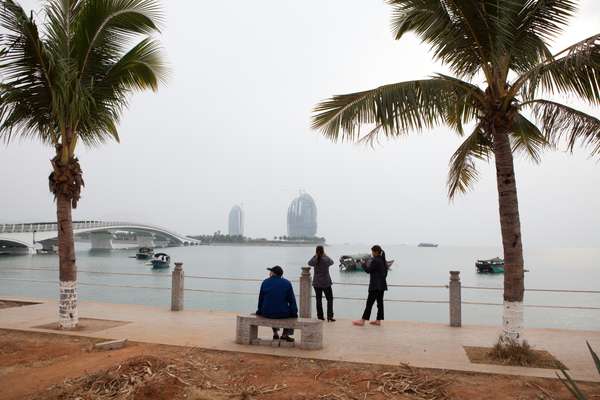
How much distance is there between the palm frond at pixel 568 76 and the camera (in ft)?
21.5

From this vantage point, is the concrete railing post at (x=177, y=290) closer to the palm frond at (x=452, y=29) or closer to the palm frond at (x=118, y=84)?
the palm frond at (x=118, y=84)

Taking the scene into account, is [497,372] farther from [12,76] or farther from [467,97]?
[12,76]

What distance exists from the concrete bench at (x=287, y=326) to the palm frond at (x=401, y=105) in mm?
3311

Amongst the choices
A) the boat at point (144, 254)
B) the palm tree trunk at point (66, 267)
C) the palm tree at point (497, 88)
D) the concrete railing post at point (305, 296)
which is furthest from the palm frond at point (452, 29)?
the boat at point (144, 254)

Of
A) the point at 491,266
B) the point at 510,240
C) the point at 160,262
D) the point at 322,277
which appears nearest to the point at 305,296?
the point at 322,277

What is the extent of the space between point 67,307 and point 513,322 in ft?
26.7

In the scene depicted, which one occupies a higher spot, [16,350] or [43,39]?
[43,39]

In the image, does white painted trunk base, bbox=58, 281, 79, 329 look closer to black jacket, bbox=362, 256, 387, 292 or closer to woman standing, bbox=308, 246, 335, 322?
woman standing, bbox=308, 246, 335, 322

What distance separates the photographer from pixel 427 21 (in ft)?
25.6

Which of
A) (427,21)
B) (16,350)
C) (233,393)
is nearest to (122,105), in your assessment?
(16,350)

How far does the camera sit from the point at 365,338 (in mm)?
8188

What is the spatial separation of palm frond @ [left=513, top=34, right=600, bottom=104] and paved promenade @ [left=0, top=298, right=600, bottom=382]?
13.2ft

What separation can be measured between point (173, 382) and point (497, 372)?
4131mm

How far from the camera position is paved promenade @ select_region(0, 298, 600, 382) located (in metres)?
6.64
